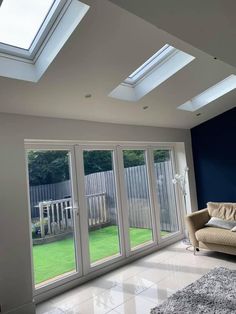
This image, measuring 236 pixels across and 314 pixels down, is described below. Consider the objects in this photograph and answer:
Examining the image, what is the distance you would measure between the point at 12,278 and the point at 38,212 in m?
0.83

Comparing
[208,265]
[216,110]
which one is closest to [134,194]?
[208,265]

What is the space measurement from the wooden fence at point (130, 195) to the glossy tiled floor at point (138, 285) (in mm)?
766

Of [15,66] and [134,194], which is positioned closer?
[15,66]

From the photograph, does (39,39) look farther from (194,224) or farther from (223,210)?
(223,210)

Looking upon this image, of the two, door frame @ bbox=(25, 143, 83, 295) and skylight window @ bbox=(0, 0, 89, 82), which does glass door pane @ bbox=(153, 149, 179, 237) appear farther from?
skylight window @ bbox=(0, 0, 89, 82)

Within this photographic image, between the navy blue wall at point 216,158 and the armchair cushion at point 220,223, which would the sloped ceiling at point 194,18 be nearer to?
the armchair cushion at point 220,223

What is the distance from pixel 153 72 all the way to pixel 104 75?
86cm

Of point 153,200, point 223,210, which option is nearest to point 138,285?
point 153,200

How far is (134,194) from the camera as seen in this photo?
4.59 meters

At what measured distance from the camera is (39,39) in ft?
7.68

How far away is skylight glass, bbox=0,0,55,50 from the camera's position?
2.06 m

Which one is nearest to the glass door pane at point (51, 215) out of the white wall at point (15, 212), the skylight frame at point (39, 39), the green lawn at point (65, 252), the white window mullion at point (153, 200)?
the green lawn at point (65, 252)

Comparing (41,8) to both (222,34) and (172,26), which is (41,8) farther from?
(222,34)

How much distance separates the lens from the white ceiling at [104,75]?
2123mm
